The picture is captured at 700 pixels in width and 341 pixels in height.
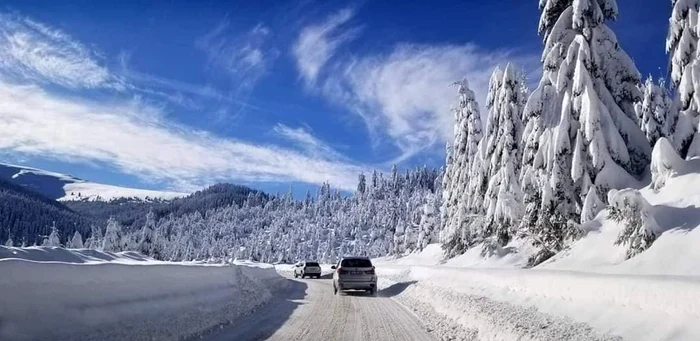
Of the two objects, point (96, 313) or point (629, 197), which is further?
point (629, 197)

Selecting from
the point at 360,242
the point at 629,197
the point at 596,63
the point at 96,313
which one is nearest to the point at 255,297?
the point at 96,313

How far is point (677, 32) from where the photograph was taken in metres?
21.2

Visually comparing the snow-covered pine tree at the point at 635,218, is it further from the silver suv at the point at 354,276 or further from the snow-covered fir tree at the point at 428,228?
the snow-covered fir tree at the point at 428,228

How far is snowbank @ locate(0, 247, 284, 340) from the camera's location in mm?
7031

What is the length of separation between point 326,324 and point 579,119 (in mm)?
15181

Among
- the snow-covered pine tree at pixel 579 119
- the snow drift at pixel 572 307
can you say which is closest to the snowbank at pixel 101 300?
the snow drift at pixel 572 307

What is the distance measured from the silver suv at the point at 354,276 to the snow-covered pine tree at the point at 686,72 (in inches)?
566

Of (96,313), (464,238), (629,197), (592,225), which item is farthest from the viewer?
(464,238)

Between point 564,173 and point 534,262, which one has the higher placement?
point 564,173

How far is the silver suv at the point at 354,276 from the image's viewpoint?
24172 mm

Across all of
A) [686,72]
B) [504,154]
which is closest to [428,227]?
[504,154]

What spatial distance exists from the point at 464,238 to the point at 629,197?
22.7m

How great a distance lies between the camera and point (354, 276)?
24.3m

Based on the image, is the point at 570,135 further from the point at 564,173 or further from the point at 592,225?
the point at 592,225
